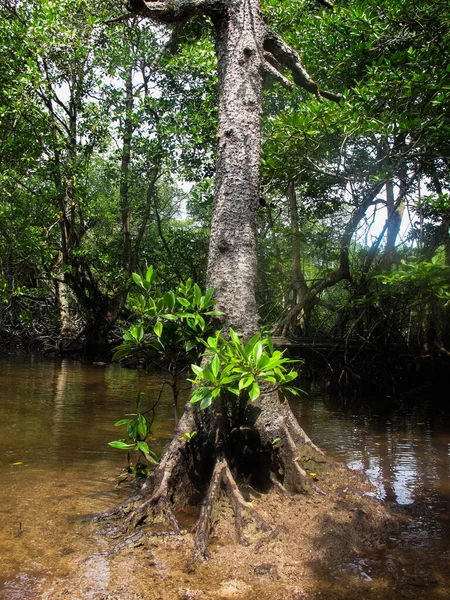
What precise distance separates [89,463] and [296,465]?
72.3 inches

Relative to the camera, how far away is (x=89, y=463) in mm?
3865

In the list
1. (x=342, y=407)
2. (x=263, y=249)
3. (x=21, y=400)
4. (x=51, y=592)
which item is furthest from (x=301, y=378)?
(x=51, y=592)

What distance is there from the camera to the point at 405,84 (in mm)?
5148

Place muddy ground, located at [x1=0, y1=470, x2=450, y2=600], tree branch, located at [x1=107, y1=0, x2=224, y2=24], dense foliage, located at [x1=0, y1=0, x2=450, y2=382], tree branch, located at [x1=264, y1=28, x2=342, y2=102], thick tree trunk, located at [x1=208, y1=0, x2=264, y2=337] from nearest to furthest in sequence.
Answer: muddy ground, located at [x1=0, y1=470, x2=450, y2=600]
thick tree trunk, located at [x1=208, y1=0, x2=264, y2=337]
tree branch, located at [x1=107, y1=0, x2=224, y2=24]
tree branch, located at [x1=264, y1=28, x2=342, y2=102]
dense foliage, located at [x1=0, y1=0, x2=450, y2=382]

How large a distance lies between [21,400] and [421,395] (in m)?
7.03

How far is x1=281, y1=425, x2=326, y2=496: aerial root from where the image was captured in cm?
284

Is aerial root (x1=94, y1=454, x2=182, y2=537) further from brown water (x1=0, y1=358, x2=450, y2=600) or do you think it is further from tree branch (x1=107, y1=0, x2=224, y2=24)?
tree branch (x1=107, y1=0, x2=224, y2=24)

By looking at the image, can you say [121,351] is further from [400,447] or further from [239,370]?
[400,447]

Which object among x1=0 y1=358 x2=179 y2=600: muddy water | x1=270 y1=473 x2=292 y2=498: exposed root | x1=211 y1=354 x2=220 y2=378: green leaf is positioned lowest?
x1=0 y1=358 x2=179 y2=600: muddy water

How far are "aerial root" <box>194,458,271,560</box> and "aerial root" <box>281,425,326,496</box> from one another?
16.2 inches

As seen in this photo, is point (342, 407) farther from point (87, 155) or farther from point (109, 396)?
point (87, 155)

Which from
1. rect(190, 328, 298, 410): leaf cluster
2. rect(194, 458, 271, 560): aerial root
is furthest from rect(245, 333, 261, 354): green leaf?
rect(194, 458, 271, 560): aerial root

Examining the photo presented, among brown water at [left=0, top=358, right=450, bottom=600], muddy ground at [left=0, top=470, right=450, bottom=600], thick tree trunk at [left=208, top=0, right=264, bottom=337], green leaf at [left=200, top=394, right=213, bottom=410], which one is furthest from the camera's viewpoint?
thick tree trunk at [left=208, top=0, right=264, bottom=337]

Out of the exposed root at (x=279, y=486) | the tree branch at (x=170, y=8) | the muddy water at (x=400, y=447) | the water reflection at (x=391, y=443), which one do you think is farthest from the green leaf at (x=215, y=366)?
the tree branch at (x=170, y=8)
